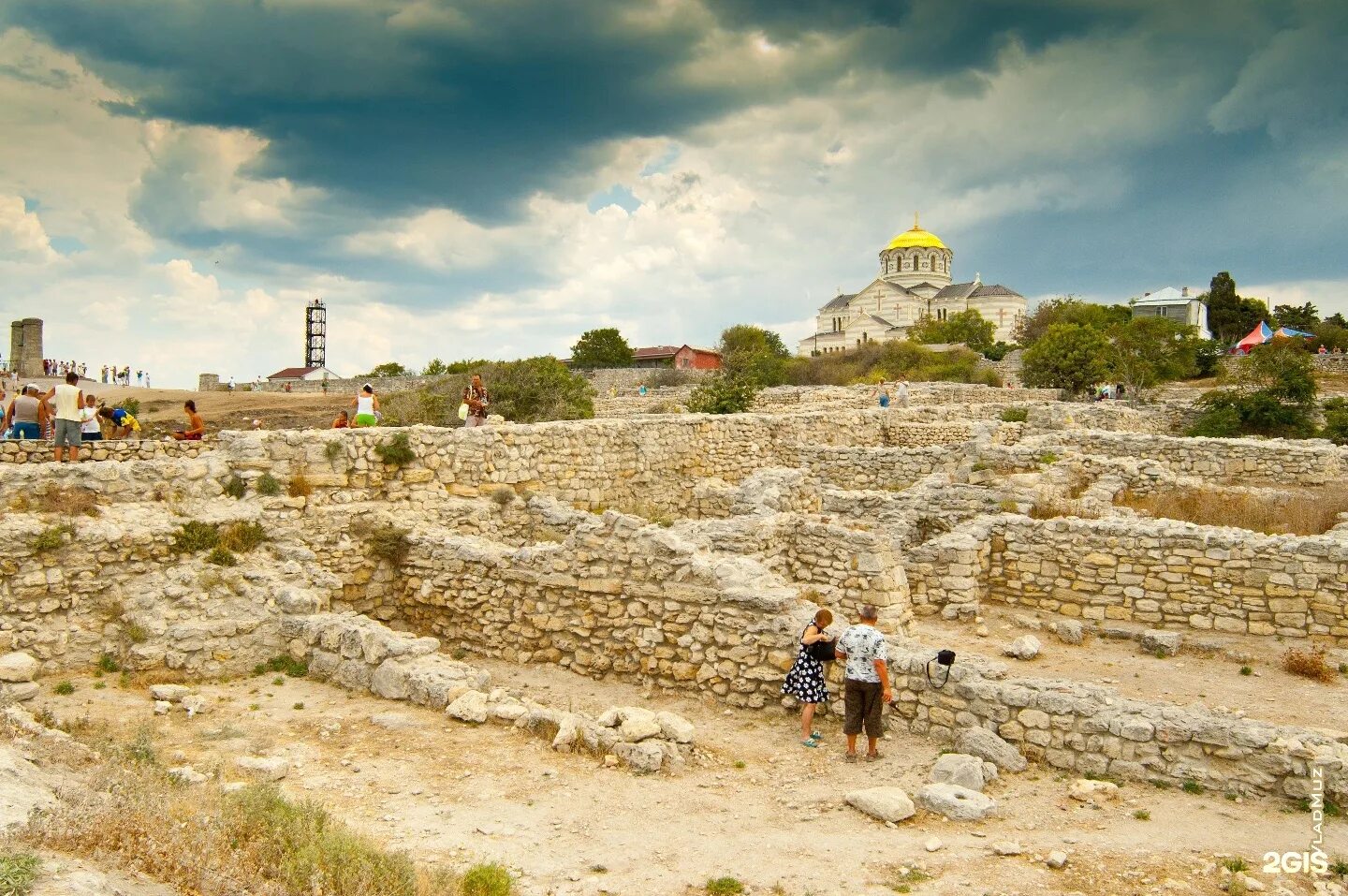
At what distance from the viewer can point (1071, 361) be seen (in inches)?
1831

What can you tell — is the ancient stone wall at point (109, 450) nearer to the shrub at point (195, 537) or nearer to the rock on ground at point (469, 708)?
the shrub at point (195, 537)

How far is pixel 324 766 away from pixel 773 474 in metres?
10.6

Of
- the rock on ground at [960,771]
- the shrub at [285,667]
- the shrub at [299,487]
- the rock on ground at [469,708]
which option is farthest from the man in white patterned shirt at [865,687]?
the shrub at [299,487]

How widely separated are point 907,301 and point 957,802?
10600 cm

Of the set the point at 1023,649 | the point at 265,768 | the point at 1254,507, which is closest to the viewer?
the point at 265,768

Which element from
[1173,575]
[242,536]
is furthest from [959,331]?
[242,536]

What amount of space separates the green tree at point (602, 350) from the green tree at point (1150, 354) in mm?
44650

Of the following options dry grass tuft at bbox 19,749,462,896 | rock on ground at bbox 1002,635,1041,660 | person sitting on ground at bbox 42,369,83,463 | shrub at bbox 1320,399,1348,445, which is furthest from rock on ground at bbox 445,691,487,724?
shrub at bbox 1320,399,1348,445

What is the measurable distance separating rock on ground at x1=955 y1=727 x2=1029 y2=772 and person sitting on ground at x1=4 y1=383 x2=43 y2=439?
1382cm

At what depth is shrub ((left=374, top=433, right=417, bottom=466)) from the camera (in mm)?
12695

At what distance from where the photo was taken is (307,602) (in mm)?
10023

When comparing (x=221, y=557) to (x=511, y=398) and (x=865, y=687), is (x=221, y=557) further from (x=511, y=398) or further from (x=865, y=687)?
(x=511, y=398)

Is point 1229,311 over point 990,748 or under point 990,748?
over

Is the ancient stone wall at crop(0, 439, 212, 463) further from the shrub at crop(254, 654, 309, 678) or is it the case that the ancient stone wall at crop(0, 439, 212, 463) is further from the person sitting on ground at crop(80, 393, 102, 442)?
the shrub at crop(254, 654, 309, 678)
